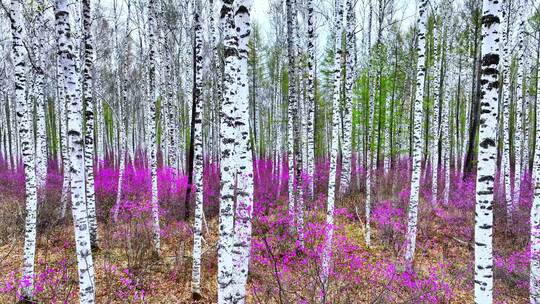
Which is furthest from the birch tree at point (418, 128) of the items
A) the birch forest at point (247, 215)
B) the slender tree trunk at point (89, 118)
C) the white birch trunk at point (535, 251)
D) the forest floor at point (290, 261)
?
the slender tree trunk at point (89, 118)

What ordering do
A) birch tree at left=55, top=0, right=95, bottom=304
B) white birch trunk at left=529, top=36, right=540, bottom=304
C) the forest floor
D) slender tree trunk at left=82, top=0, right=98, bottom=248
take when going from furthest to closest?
Answer: slender tree trunk at left=82, top=0, right=98, bottom=248
the forest floor
white birch trunk at left=529, top=36, right=540, bottom=304
birch tree at left=55, top=0, right=95, bottom=304

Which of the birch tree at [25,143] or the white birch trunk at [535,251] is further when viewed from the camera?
the white birch trunk at [535,251]

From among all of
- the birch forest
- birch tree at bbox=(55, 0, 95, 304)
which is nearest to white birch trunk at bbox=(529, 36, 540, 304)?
the birch forest

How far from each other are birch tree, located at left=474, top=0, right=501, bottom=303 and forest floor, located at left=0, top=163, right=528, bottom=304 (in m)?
1.89

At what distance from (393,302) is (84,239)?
5.17 m

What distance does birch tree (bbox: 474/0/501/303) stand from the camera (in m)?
3.46

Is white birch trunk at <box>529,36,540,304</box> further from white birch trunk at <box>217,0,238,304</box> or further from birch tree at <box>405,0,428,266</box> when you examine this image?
white birch trunk at <box>217,0,238,304</box>

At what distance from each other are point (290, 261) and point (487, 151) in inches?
199

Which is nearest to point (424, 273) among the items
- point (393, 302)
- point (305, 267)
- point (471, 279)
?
point (471, 279)

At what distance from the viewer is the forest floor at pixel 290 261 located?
5.91 m

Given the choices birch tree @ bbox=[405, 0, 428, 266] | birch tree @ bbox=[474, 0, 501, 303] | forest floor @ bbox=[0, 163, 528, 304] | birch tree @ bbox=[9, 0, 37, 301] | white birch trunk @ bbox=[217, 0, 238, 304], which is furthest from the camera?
birch tree @ bbox=[405, 0, 428, 266]

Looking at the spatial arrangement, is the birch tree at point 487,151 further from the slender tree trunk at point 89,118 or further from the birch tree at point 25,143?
the slender tree trunk at point 89,118

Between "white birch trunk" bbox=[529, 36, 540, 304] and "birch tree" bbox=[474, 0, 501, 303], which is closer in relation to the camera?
A: "birch tree" bbox=[474, 0, 501, 303]

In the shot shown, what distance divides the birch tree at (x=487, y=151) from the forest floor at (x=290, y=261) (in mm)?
1892
